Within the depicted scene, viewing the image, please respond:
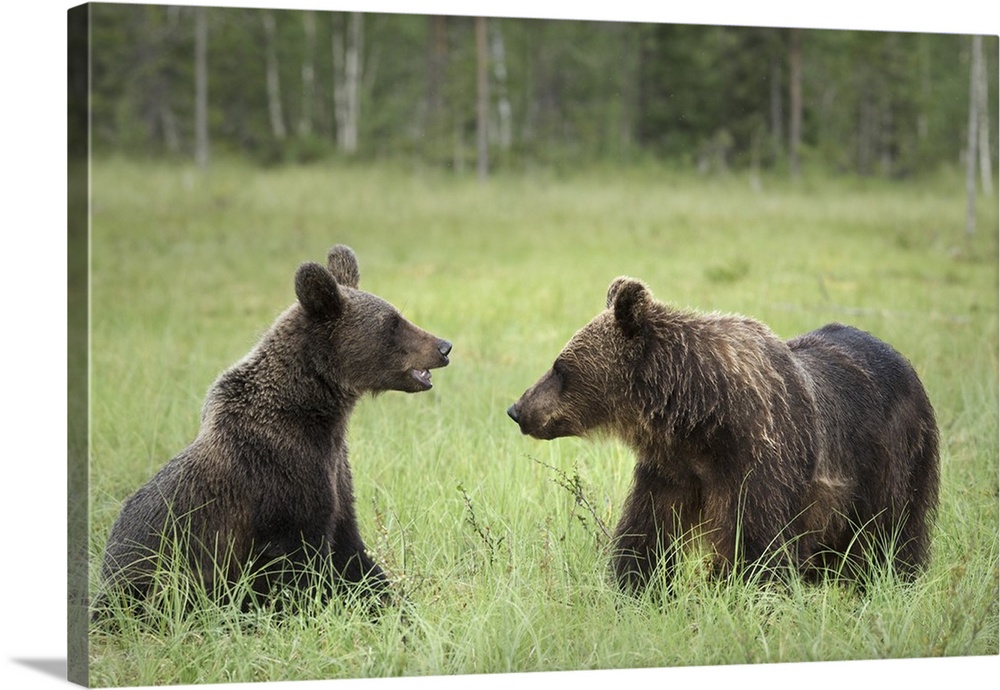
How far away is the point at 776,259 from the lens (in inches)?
328

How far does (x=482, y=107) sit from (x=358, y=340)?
3.11 meters

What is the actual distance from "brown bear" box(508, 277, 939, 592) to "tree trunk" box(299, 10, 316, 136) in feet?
10.7

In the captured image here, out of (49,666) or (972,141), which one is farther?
(972,141)

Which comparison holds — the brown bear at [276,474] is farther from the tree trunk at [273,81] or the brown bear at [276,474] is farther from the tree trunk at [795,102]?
the tree trunk at [795,102]

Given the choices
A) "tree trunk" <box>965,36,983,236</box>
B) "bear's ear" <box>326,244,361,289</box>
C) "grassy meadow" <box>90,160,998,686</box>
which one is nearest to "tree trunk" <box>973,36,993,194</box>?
"tree trunk" <box>965,36,983,236</box>

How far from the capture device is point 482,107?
866 cm

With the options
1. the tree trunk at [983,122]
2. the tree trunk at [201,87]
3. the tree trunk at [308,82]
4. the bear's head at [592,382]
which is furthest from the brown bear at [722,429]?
the tree trunk at [308,82]

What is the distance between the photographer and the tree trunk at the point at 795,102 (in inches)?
294

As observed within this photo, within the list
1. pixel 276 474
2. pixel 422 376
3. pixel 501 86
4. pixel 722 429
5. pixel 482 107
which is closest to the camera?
pixel 276 474

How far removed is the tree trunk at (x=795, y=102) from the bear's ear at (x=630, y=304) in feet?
6.97

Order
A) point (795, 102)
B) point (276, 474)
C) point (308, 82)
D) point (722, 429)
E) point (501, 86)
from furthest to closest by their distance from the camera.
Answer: point (308, 82) → point (501, 86) → point (795, 102) → point (722, 429) → point (276, 474)

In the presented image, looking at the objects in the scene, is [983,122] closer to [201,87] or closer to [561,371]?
[561,371]

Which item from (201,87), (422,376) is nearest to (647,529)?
(422,376)

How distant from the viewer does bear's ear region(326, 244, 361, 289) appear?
6141 millimetres
